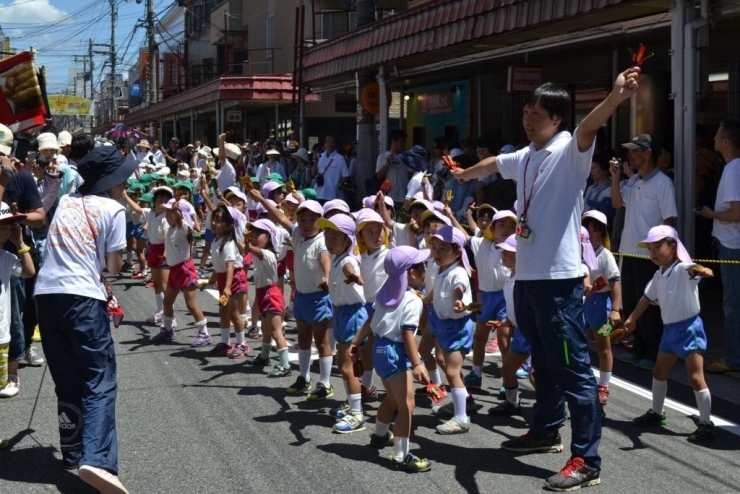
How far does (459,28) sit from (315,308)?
6394 millimetres

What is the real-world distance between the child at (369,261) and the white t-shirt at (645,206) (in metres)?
2.89

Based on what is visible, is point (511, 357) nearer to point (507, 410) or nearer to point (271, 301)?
point (507, 410)

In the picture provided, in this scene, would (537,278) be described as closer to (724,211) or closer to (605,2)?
(724,211)

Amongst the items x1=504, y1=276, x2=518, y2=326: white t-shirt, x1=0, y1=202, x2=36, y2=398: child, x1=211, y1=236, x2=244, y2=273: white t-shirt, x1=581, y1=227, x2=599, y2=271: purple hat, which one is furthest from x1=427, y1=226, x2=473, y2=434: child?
x1=211, y1=236, x2=244, y2=273: white t-shirt

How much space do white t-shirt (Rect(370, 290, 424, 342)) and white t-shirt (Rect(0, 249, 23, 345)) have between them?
2.72m

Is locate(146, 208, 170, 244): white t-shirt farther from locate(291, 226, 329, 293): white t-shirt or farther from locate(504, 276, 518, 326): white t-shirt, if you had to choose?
locate(504, 276, 518, 326): white t-shirt

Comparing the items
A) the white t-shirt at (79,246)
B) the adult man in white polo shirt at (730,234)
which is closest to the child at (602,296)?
the adult man in white polo shirt at (730,234)

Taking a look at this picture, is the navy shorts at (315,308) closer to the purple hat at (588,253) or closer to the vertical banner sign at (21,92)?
the purple hat at (588,253)

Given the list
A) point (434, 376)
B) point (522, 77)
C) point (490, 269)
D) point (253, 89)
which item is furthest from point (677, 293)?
point (253, 89)

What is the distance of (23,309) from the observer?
782cm

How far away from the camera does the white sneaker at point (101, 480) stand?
15.1 feet

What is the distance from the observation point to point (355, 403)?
630 centimetres

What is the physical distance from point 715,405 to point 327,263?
319cm

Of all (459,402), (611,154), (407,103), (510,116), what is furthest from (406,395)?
(407,103)
